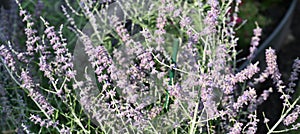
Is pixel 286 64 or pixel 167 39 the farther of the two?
pixel 286 64

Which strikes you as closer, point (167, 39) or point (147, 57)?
point (147, 57)

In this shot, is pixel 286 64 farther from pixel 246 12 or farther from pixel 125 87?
pixel 125 87

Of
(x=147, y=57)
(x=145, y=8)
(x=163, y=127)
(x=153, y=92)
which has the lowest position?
(x=163, y=127)

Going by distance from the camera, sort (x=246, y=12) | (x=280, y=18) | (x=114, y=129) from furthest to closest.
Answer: (x=280, y=18) → (x=246, y=12) → (x=114, y=129)

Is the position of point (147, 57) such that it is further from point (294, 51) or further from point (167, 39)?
point (294, 51)

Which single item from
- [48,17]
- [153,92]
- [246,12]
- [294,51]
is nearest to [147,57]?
[153,92]

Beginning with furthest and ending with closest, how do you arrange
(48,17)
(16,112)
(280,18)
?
(280,18) < (48,17) < (16,112)

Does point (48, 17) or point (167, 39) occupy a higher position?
point (48, 17)

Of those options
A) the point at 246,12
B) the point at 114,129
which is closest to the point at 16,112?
the point at 114,129

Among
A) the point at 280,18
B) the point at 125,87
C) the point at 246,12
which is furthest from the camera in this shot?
the point at 280,18
